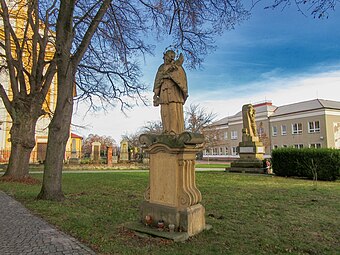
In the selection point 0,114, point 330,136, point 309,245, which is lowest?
point 309,245

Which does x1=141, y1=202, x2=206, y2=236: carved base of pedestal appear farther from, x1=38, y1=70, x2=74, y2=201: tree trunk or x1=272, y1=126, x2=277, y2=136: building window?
x1=272, y1=126, x2=277, y2=136: building window

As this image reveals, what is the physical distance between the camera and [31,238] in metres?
4.77

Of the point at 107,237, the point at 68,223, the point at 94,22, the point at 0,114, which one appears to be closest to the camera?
the point at 107,237

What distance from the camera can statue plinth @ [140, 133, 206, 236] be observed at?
4.97m

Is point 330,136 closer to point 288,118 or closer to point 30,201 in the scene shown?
point 288,118

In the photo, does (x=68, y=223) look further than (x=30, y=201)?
No

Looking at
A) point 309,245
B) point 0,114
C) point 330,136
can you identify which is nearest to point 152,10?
point 309,245

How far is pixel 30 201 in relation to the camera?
825cm

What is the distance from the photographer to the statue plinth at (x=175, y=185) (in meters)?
4.97

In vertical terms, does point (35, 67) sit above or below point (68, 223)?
above

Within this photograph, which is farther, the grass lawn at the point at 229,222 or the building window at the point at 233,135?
the building window at the point at 233,135

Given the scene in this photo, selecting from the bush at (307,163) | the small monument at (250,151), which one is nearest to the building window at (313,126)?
the small monument at (250,151)

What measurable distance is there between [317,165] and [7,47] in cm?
1636

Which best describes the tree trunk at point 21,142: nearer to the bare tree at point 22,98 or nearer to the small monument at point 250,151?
the bare tree at point 22,98
